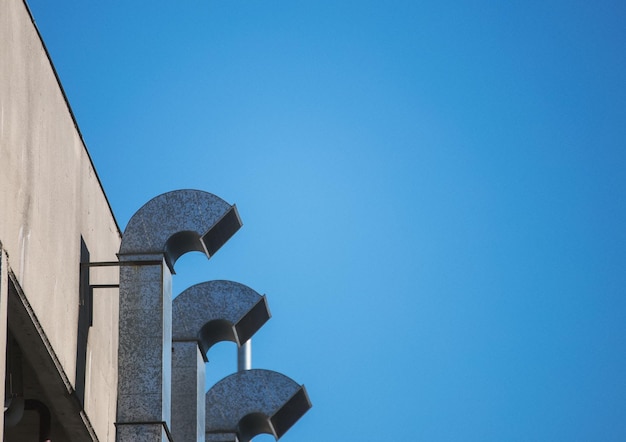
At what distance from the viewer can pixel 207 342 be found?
861 inches

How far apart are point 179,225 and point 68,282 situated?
104 inches

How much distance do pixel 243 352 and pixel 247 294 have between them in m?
6.28

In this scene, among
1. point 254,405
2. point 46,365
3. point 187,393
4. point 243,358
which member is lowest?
point 46,365

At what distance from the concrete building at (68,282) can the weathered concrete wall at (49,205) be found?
14 millimetres

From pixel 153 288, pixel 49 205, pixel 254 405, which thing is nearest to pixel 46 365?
pixel 49 205

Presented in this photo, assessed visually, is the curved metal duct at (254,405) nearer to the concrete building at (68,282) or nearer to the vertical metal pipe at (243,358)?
the concrete building at (68,282)

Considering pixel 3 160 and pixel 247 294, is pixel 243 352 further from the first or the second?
pixel 3 160

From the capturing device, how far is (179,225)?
1820cm

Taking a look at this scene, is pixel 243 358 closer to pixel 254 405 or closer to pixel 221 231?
pixel 254 405

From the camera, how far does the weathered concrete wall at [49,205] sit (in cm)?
1327

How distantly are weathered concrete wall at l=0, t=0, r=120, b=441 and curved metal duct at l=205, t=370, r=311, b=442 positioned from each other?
15.9 feet

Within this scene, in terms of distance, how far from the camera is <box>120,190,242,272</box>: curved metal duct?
18.0 metres

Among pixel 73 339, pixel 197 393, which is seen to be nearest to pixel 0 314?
pixel 73 339

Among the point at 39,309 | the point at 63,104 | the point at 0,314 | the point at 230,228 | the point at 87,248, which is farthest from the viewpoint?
the point at 230,228
